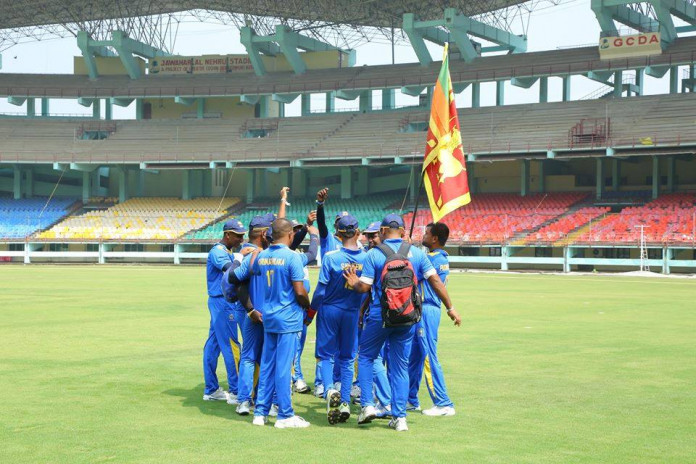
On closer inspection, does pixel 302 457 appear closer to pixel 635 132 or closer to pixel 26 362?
pixel 26 362

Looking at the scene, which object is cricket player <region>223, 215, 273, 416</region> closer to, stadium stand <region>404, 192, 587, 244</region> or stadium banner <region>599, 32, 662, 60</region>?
stadium stand <region>404, 192, 587, 244</region>

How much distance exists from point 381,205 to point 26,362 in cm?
4875

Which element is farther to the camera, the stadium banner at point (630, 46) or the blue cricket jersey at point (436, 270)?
the stadium banner at point (630, 46)

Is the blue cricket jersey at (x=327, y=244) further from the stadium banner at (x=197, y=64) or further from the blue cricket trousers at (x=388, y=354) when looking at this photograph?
the stadium banner at (x=197, y=64)

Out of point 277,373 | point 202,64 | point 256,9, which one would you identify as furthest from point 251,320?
point 202,64

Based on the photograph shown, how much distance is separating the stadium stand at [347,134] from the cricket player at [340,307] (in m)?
43.8

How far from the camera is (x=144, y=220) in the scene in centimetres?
6175

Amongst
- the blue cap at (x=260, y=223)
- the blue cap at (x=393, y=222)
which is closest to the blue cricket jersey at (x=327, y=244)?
the blue cap at (x=260, y=223)

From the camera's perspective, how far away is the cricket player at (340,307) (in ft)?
33.0

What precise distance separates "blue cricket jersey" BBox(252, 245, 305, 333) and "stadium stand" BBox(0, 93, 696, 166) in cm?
4453

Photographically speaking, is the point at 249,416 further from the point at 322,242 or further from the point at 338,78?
the point at 338,78

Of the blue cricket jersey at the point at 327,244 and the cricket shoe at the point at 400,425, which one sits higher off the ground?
the blue cricket jersey at the point at 327,244

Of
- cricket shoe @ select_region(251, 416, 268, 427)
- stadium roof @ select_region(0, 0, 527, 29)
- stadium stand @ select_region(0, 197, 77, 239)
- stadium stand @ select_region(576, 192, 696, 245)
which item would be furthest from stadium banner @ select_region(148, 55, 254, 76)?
cricket shoe @ select_region(251, 416, 268, 427)

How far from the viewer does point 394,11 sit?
2440 inches
